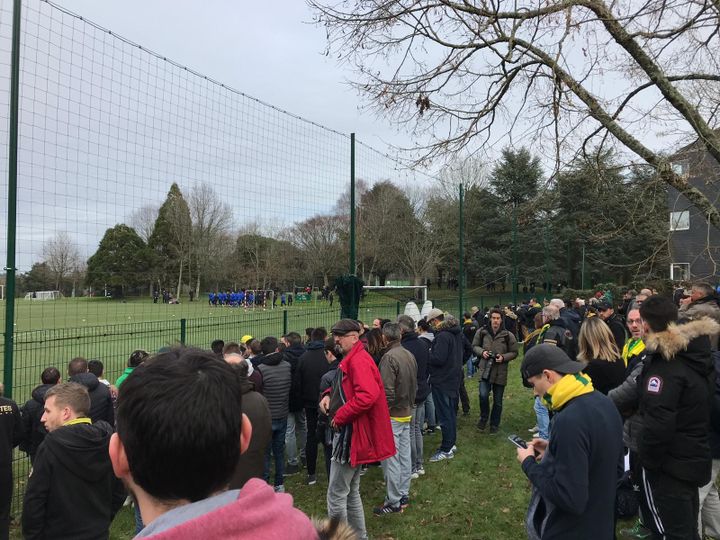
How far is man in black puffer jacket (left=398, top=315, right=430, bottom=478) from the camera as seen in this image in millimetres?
5973

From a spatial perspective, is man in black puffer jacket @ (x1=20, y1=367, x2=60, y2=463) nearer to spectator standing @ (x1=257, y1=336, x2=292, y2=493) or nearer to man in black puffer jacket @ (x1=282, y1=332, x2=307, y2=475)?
spectator standing @ (x1=257, y1=336, x2=292, y2=493)

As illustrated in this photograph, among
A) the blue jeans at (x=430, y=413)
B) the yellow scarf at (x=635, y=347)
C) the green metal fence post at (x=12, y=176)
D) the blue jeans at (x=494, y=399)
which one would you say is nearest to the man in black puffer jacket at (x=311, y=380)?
the blue jeans at (x=430, y=413)

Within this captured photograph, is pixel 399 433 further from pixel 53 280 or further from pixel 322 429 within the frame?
pixel 53 280

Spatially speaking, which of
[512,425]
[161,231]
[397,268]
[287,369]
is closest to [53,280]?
[161,231]

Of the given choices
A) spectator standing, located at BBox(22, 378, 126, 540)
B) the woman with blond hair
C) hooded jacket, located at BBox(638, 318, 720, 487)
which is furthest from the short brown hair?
the woman with blond hair

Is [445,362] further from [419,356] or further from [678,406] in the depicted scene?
[678,406]

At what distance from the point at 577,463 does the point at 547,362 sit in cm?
50

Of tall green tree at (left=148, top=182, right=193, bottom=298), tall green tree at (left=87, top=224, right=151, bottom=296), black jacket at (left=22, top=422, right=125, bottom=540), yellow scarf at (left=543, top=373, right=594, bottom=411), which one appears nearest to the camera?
yellow scarf at (left=543, top=373, right=594, bottom=411)

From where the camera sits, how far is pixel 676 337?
3.02 m

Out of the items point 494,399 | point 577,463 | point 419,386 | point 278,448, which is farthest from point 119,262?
point 577,463

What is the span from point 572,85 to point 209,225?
251 inches

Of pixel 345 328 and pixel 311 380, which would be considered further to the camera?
pixel 311 380

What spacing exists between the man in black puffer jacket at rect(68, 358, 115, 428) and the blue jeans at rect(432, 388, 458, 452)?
3.97 metres

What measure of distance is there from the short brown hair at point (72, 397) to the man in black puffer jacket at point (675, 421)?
3457 millimetres
